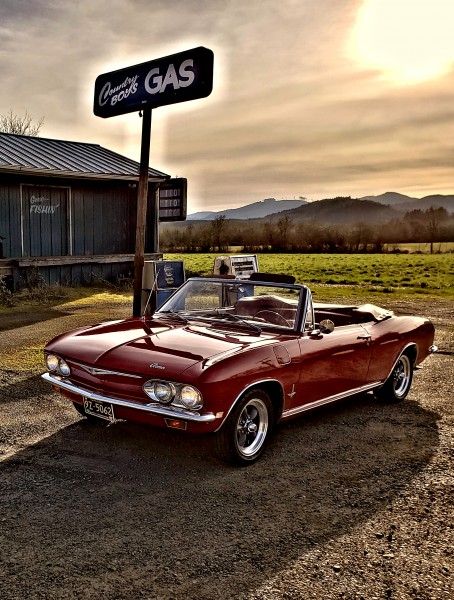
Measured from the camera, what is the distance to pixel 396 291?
20188 mm

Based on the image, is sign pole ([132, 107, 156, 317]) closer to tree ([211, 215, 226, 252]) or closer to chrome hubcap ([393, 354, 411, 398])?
chrome hubcap ([393, 354, 411, 398])

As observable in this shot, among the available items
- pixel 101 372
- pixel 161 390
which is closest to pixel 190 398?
pixel 161 390

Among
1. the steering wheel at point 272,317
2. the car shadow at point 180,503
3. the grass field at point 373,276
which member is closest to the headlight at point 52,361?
the car shadow at point 180,503

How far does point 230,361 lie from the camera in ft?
14.0

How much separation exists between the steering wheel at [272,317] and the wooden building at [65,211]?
10835 mm

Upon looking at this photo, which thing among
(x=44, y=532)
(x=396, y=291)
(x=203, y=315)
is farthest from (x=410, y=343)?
(x=396, y=291)

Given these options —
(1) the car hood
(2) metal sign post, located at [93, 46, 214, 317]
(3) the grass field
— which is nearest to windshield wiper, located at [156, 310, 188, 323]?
(1) the car hood

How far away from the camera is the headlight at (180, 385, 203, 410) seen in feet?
13.4

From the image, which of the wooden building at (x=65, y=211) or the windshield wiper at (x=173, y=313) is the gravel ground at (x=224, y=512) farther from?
the wooden building at (x=65, y=211)

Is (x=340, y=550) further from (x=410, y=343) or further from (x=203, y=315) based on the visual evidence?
(x=410, y=343)

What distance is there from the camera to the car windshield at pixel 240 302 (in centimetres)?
530

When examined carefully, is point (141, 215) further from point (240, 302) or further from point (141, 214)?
point (240, 302)

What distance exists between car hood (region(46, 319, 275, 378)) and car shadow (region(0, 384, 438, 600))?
0.66m

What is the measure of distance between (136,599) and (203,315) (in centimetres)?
300
